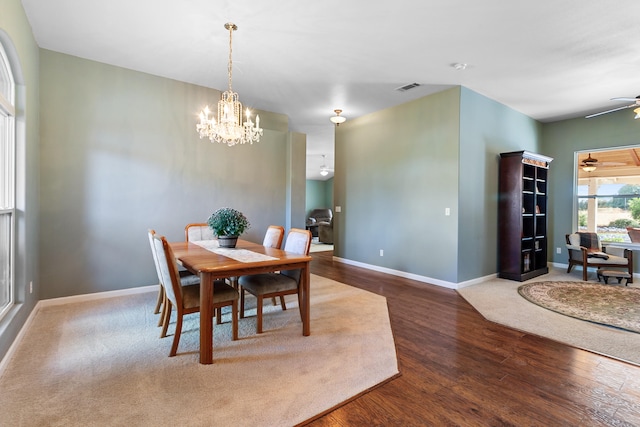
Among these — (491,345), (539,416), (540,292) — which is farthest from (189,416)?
(540,292)

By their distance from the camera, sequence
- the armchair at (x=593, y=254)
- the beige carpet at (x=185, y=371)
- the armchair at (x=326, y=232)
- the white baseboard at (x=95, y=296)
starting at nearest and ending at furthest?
the beige carpet at (x=185, y=371)
the white baseboard at (x=95, y=296)
the armchair at (x=593, y=254)
the armchair at (x=326, y=232)

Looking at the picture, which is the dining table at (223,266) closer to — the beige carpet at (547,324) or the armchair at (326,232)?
the beige carpet at (547,324)

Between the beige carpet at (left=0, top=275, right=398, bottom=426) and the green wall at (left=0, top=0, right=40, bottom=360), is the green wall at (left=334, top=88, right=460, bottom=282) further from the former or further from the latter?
the green wall at (left=0, top=0, right=40, bottom=360)

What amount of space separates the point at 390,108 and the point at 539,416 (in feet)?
15.1

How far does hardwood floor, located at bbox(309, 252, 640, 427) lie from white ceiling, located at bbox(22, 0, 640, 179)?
2.83 m

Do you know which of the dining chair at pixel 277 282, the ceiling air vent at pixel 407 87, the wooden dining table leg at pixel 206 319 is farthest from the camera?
the ceiling air vent at pixel 407 87

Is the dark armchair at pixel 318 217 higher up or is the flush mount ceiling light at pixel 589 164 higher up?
the flush mount ceiling light at pixel 589 164

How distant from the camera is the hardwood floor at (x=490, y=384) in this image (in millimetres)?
1683

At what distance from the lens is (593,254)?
4.81 meters

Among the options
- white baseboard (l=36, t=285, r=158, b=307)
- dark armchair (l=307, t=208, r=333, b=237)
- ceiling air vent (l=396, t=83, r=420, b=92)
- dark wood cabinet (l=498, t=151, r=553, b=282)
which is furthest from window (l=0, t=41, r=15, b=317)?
dark armchair (l=307, t=208, r=333, b=237)

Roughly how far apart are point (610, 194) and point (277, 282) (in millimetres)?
6202

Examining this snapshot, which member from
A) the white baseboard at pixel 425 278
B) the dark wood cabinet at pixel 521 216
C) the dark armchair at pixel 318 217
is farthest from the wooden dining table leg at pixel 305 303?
the dark armchair at pixel 318 217

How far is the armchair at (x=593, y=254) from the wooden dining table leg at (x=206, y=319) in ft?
17.9

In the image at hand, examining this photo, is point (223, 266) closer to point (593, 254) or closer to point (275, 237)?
point (275, 237)
